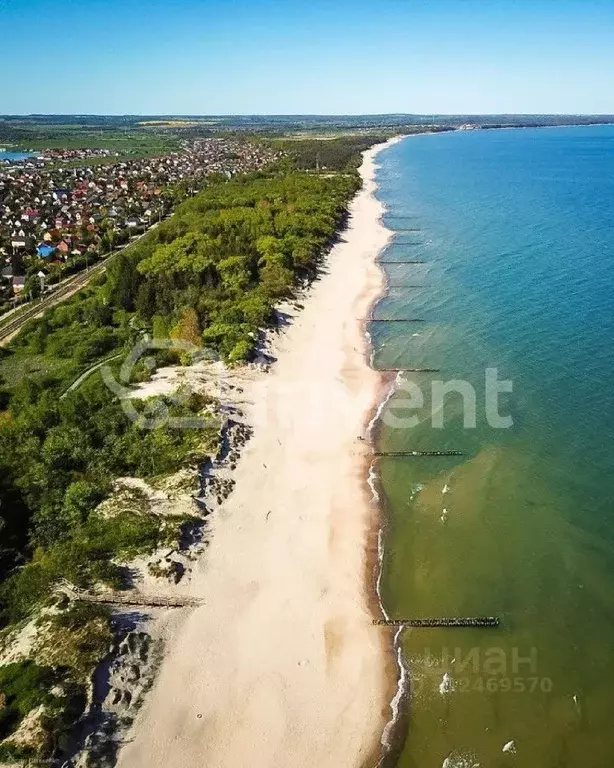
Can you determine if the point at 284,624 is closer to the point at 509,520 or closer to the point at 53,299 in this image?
the point at 509,520

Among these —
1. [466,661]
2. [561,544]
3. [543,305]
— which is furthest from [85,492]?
[543,305]

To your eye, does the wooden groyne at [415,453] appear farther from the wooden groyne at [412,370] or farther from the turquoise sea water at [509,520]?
the wooden groyne at [412,370]

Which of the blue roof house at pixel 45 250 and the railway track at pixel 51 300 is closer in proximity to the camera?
the railway track at pixel 51 300

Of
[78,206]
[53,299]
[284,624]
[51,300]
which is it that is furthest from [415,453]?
[78,206]

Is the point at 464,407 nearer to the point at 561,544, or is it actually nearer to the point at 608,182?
the point at 561,544

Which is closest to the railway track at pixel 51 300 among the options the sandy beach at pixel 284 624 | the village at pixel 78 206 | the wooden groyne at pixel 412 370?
the village at pixel 78 206

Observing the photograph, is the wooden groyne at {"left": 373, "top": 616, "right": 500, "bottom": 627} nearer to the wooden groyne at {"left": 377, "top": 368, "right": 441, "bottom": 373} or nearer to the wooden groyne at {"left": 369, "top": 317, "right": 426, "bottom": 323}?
the wooden groyne at {"left": 377, "top": 368, "right": 441, "bottom": 373}
